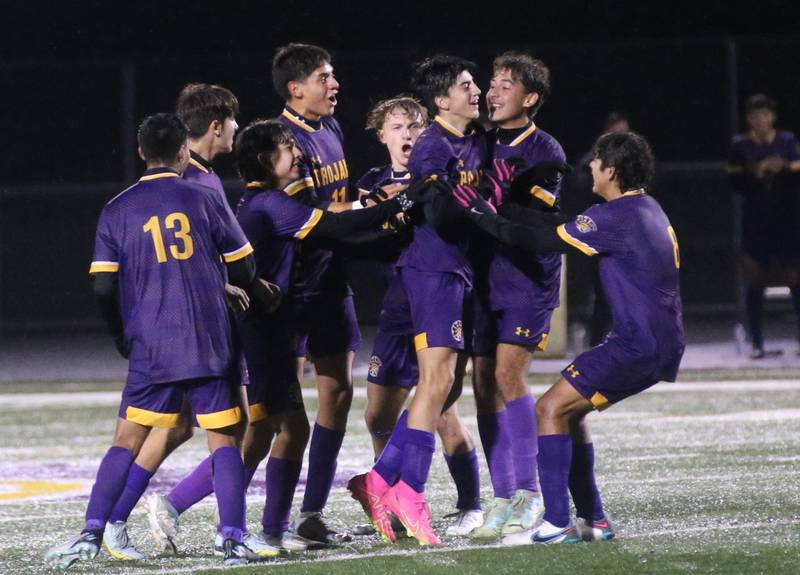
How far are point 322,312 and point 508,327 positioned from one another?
78 cm

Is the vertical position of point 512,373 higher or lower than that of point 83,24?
lower

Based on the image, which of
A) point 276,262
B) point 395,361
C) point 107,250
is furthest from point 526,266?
point 107,250

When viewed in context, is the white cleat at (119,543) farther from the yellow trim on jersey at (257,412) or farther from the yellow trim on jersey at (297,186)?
the yellow trim on jersey at (297,186)

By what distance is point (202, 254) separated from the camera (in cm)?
540

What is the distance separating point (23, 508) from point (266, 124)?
234 cm

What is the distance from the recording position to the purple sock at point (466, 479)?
621 cm

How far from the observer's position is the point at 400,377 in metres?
6.23

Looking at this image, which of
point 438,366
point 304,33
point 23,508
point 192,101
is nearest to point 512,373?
point 438,366

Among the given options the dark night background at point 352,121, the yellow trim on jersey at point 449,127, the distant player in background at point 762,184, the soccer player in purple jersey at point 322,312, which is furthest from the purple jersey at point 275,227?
the dark night background at point 352,121

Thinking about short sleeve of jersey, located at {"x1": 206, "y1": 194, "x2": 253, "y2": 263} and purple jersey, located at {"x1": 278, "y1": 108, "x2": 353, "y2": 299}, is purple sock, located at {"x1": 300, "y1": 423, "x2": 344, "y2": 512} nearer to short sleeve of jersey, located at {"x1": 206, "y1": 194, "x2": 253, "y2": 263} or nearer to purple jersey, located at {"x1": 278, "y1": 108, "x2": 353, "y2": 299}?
purple jersey, located at {"x1": 278, "y1": 108, "x2": 353, "y2": 299}

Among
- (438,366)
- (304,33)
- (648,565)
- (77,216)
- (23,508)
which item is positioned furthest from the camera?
(304,33)

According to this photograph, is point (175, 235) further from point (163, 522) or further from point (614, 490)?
point (614, 490)

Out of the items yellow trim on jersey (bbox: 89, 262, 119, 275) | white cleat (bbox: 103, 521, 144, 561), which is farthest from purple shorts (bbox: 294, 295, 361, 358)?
white cleat (bbox: 103, 521, 144, 561)

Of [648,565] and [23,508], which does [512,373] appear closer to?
[648,565]
